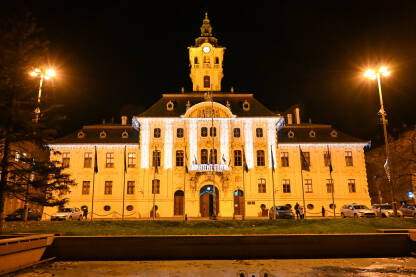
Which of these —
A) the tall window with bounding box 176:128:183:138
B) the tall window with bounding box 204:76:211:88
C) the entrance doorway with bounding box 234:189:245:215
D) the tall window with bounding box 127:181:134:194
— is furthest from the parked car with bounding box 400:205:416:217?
the tall window with bounding box 127:181:134:194

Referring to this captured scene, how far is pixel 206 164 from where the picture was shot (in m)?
39.4

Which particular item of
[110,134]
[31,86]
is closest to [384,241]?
[31,86]

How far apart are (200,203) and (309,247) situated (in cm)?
2628

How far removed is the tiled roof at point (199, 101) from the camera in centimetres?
4303

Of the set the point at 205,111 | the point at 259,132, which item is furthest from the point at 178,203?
the point at 259,132

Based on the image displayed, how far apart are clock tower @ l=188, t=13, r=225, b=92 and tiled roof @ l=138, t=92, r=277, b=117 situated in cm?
628

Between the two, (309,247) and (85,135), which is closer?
(309,247)

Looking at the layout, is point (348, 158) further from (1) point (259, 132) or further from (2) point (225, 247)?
(2) point (225, 247)

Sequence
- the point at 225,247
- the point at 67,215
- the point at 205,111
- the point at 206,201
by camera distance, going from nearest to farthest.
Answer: the point at 225,247, the point at 67,215, the point at 206,201, the point at 205,111

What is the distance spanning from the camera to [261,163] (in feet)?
138

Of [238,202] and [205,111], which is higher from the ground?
[205,111]

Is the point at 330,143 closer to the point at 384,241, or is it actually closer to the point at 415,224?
the point at 415,224

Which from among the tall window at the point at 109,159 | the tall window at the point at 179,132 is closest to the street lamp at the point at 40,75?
the tall window at the point at 179,132

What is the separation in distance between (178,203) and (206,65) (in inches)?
911
